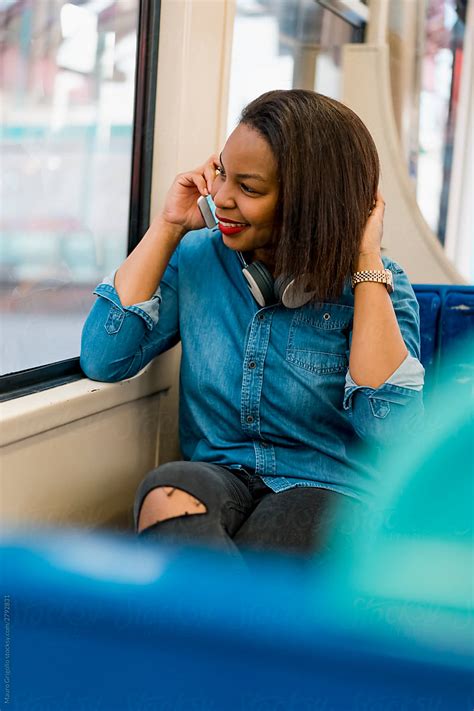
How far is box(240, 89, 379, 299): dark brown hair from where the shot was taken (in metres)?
1.35

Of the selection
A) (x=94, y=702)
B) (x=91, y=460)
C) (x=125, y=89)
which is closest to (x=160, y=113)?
(x=125, y=89)

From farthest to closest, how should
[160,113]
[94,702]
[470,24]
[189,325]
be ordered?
[470,24]
[160,113]
[189,325]
[94,702]

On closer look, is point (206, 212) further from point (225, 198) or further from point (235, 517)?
point (235, 517)

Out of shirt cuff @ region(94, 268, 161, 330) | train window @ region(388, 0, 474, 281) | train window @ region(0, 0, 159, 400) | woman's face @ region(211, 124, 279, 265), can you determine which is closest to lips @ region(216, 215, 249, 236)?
woman's face @ region(211, 124, 279, 265)

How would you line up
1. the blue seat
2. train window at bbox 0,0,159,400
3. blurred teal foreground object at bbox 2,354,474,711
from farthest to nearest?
1. the blue seat
2. train window at bbox 0,0,159,400
3. blurred teal foreground object at bbox 2,354,474,711

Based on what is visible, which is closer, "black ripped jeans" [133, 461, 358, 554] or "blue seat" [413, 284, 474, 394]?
"black ripped jeans" [133, 461, 358, 554]

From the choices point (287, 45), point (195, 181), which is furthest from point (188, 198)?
point (287, 45)

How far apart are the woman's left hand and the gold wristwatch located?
0.03m

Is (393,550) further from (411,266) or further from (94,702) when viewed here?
(411,266)

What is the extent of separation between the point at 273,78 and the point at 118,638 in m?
1.94

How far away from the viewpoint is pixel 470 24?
3.32m

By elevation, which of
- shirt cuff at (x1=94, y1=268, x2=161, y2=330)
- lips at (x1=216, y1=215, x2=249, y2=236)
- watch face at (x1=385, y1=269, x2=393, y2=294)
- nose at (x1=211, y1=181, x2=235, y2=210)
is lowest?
shirt cuff at (x1=94, y1=268, x2=161, y2=330)

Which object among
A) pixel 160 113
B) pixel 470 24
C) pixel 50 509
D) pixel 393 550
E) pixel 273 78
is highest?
pixel 470 24

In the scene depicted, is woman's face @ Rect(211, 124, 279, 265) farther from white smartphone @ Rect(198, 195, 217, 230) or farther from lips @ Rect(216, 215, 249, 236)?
white smartphone @ Rect(198, 195, 217, 230)
